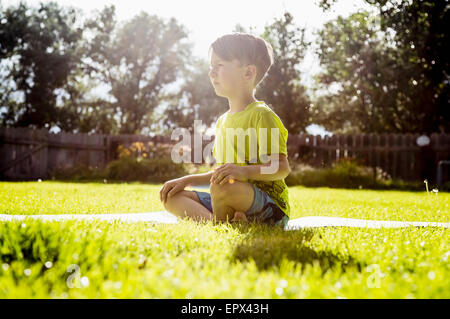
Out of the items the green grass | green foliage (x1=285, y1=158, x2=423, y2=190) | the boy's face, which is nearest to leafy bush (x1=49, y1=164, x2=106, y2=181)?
green foliage (x1=285, y1=158, x2=423, y2=190)

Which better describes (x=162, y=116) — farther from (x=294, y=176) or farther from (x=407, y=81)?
(x=294, y=176)

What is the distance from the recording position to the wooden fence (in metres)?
13.1

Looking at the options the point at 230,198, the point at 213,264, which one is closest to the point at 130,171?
the point at 230,198

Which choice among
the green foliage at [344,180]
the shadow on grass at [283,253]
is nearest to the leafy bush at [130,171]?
the green foliage at [344,180]

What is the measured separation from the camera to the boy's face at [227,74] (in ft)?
8.87

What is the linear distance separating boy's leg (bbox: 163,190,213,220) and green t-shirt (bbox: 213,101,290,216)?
37cm

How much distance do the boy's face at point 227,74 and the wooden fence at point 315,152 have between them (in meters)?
11.2

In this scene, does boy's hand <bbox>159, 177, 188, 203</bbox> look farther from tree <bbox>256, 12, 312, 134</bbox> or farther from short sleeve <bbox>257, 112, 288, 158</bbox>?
tree <bbox>256, 12, 312, 134</bbox>

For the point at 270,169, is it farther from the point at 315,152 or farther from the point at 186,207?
the point at 315,152

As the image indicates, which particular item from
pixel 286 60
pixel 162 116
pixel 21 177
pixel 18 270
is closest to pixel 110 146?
pixel 21 177

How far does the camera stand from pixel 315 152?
14.2 meters

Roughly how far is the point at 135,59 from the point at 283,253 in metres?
27.2

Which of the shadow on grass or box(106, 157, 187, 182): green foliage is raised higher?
the shadow on grass

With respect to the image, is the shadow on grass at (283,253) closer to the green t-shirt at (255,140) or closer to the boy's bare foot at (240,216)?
the boy's bare foot at (240,216)
